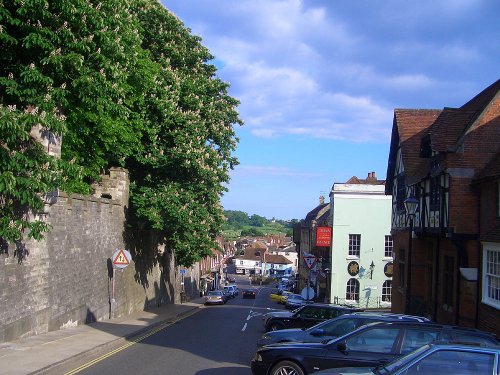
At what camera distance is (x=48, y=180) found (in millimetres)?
13117

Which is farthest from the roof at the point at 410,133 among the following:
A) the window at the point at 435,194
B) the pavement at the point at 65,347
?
the pavement at the point at 65,347

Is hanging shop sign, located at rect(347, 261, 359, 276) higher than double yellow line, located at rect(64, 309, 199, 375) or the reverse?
higher

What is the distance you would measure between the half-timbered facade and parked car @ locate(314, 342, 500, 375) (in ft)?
34.8

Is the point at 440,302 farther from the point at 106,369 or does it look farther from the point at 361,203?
the point at 361,203

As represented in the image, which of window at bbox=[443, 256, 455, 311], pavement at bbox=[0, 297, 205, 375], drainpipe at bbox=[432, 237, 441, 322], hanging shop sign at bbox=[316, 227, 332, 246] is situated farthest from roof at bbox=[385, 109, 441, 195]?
hanging shop sign at bbox=[316, 227, 332, 246]

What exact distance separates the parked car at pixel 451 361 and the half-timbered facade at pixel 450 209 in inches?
418

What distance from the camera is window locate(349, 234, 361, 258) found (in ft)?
161

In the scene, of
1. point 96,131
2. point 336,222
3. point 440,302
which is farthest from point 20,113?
point 336,222

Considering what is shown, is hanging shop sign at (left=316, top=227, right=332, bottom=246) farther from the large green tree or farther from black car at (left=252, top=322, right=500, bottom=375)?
black car at (left=252, top=322, right=500, bottom=375)

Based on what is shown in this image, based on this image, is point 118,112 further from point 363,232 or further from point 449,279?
point 363,232

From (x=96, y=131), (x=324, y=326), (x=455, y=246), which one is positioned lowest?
(x=324, y=326)

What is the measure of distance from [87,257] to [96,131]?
5.47m

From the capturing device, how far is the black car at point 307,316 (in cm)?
1823

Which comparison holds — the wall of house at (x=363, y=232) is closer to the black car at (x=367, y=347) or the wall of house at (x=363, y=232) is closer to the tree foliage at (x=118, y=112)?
the tree foliage at (x=118, y=112)
